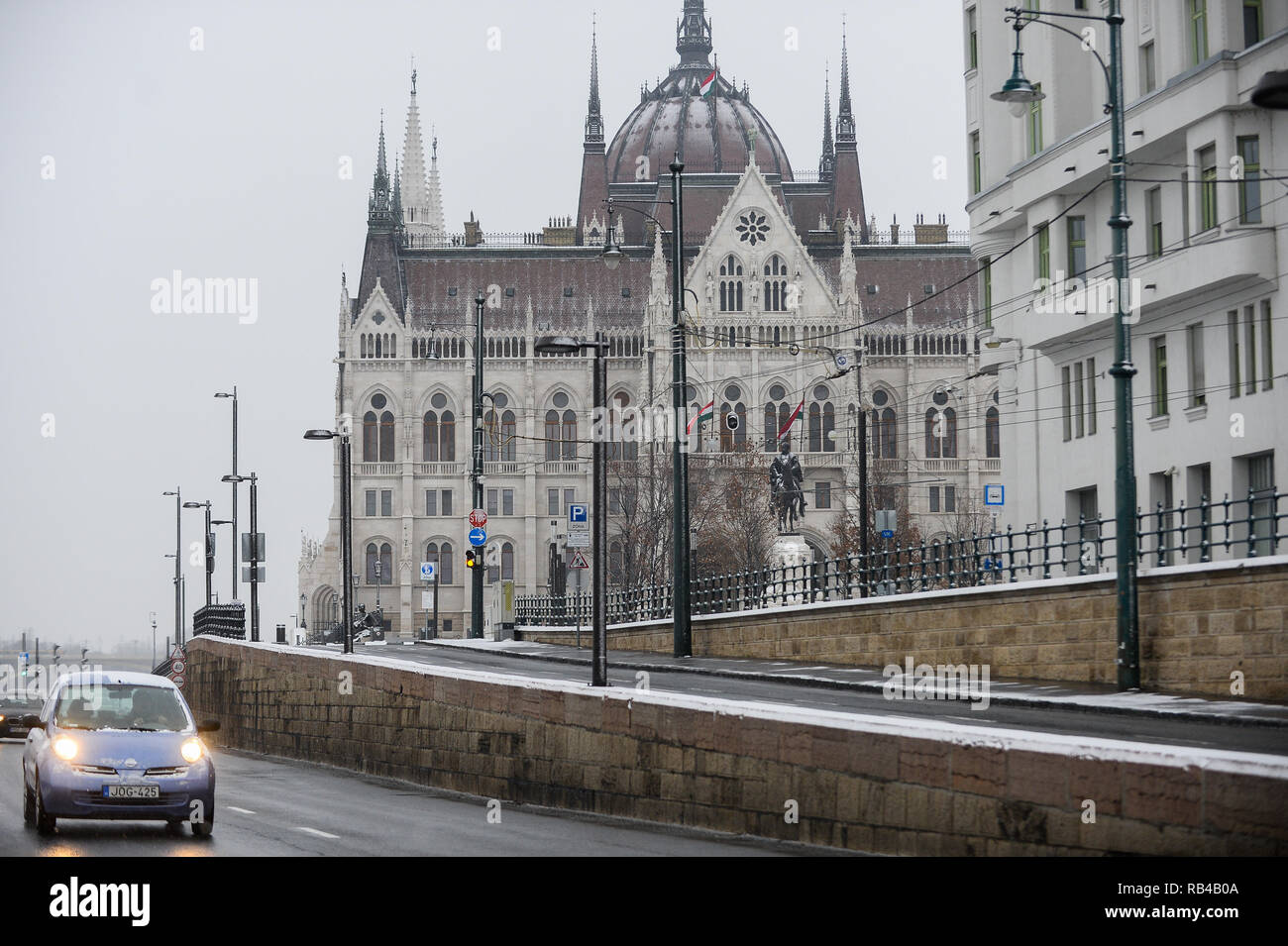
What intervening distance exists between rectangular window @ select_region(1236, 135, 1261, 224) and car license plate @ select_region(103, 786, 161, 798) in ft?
82.8

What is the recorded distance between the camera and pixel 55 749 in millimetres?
17922

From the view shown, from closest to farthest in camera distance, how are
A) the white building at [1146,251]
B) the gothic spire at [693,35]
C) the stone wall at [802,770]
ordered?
the stone wall at [802,770], the white building at [1146,251], the gothic spire at [693,35]

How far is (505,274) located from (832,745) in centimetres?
12246

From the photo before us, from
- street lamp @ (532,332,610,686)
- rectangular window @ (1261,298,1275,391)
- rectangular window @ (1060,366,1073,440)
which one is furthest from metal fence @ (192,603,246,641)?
street lamp @ (532,332,610,686)

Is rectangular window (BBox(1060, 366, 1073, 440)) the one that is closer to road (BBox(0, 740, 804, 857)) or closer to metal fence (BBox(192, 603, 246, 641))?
road (BBox(0, 740, 804, 857))

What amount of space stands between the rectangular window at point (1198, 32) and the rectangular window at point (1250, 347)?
5.08 metres

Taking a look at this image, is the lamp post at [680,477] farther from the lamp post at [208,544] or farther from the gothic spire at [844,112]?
the gothic spire at [844,112]

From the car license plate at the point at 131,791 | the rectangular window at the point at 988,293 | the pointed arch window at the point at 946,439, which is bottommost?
the car license plate at the point at 131,791

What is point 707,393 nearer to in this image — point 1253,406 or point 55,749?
point 1253,406

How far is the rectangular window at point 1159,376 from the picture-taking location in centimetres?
4128

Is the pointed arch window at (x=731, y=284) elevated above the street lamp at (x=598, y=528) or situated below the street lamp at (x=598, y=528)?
above

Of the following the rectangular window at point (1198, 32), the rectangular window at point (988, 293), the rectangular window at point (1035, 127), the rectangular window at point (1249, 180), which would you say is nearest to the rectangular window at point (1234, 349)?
the rectangular window at point (1249, 180)
